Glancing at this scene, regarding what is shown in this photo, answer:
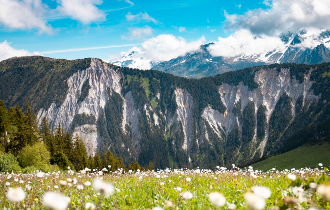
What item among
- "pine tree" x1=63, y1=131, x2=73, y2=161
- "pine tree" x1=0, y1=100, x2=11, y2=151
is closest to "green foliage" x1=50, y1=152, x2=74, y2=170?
"pine tree" x1=0, y1=100, x2=11, y2=151

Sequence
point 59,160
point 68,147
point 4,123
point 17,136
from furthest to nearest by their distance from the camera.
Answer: point 68,147, point 59,160, point 17,136, point 4,123

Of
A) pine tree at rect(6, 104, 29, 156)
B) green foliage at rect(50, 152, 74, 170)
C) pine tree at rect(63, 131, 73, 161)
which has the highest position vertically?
pine tree at rect(6, 104, 29, 156)

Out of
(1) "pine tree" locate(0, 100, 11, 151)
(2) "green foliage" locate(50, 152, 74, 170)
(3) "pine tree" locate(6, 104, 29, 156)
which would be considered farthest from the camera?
(2) "green foliage" locate(50, 152, 74, 170)

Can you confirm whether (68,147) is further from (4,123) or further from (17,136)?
(4,123)

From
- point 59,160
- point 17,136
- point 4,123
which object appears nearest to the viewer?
point 4,123

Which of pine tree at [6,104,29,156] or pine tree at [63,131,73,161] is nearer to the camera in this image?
pine tree at [6,104,29,156]

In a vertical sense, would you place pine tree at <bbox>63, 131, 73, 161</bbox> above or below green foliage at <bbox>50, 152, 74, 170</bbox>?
below

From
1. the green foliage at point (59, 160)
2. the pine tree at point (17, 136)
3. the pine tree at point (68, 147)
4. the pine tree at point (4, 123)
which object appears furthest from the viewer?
the pine tree at point (68, 147)

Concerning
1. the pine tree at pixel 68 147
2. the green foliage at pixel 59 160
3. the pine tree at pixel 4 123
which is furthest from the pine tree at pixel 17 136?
the pine tree at pixel 68 147

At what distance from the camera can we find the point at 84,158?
69.6 m

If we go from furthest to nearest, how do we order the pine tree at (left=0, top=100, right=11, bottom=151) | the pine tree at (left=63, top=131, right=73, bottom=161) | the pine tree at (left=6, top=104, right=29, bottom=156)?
the pine tree at (left=63, top=131, right=73, bottom=161) < the pine tree at (left=6, top=104, right=29, bottom=156) < the pine tree at (left=0, top=100, right=11, bottom=151)

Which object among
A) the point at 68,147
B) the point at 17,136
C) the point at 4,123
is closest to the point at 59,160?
the point at 17,136

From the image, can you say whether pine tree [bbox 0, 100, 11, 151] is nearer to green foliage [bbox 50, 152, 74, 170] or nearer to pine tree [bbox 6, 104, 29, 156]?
pine tree [bbox 6, 104, 29, 156]

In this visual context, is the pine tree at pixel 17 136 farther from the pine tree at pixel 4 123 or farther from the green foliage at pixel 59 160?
the green foliage at pixel 59 160
